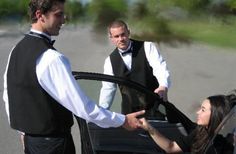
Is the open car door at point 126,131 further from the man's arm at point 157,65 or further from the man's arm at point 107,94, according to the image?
the man's arm at point 157,65

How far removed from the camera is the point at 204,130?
3.45m

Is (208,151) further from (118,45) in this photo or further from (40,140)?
(118,45)

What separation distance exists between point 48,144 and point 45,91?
0.34 metres

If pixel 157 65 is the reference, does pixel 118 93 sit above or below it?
below

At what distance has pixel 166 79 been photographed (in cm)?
450

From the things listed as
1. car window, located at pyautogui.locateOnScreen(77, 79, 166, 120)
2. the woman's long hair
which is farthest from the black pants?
the woman's long hair

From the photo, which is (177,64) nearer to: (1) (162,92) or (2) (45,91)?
(1) (162,92)

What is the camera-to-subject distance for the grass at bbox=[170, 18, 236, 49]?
13.2 m

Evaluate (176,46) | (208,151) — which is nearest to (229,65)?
(176,46)

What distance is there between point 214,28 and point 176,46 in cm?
95

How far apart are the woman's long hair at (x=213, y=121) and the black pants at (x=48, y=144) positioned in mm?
759

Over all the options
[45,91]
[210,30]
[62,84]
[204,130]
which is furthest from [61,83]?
[210,30]

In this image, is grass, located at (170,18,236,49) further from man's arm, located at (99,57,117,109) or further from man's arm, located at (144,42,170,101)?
man's arm, located at (99,57,117,109)

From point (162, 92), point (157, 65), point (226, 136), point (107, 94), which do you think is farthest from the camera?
point (157, 65)
